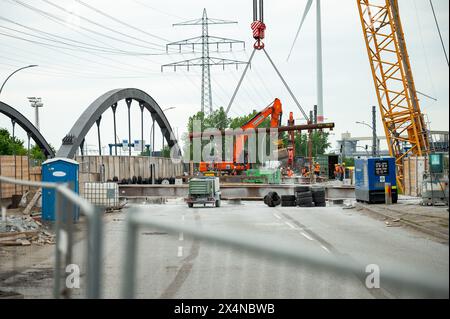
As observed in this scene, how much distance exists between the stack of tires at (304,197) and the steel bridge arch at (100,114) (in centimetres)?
1621

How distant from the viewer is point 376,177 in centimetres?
3428

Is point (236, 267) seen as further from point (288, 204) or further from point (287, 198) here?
point (288, 204)

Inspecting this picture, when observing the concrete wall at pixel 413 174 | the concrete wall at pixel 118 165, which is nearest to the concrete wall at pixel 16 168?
the concrete wall at pixel 118 165

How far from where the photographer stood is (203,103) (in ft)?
299

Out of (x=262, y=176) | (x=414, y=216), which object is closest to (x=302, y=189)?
(x=414, y=216)

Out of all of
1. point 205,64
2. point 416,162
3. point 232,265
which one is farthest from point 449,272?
point 205,64

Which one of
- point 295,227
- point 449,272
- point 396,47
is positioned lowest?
point 295,227

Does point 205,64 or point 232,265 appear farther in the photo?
point 205,64

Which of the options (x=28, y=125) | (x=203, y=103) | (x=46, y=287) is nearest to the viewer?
(x=46, y=287)

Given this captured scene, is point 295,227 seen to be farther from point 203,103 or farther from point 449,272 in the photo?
point 203,103

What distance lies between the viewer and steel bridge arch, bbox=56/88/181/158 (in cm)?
4662

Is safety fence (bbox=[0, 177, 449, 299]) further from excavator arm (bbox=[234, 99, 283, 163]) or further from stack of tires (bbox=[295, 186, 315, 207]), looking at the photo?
excavator arm (bbox=[234, 99, 283, 163])

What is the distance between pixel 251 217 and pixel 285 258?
25.5 metres

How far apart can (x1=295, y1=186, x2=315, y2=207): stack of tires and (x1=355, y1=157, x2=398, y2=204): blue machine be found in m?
3.43
